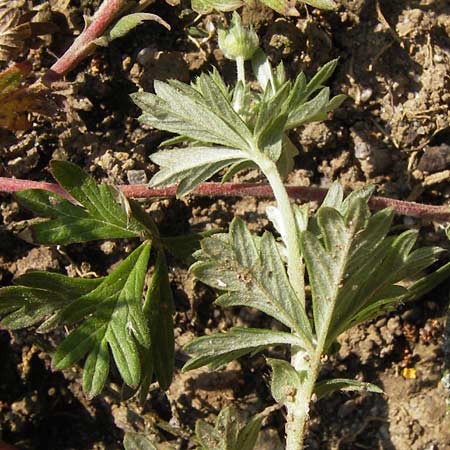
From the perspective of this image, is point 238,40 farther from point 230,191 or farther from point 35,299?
point 35,299

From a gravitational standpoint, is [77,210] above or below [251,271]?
above

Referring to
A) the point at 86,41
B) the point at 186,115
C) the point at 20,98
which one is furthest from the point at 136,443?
the point at 86,41

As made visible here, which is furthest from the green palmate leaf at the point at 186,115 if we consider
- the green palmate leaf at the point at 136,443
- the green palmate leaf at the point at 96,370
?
the green palmate leaf at the point at 136,443

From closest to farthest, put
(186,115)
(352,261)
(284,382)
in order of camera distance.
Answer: (352,261), (284,382), (186,115)

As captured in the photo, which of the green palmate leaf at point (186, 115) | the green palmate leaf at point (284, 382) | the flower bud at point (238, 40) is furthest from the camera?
the flower bud at point (238, 40)

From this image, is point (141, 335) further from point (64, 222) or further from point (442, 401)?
point (442, 401)

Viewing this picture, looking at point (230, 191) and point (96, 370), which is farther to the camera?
point (230, 191)

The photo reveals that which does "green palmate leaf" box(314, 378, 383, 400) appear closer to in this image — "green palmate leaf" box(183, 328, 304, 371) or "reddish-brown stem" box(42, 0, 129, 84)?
"green palmate leaf" box(183, 328, 304, 371)

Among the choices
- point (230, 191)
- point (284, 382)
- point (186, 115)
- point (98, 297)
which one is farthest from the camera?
point (230, 191)

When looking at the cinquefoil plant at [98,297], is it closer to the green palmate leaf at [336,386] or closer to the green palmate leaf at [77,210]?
the green palmate leaf at [77,210]
